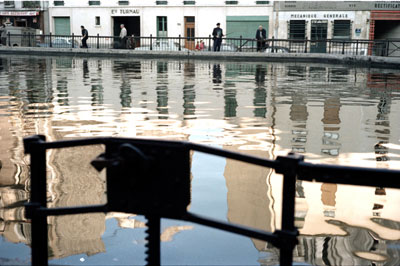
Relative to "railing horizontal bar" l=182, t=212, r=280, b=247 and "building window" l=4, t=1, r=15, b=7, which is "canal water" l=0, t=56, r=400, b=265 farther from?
"building window" l=4, t=1, r=15, b=7

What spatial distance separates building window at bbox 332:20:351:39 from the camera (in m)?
48.5

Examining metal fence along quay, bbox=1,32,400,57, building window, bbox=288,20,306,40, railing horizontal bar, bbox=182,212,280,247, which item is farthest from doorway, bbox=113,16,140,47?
railing horizontal bar, bbox=182,212,280,247

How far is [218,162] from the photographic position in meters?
7.61

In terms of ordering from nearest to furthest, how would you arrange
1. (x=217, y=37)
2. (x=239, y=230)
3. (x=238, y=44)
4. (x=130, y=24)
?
(x=239, y=230) → (x=217, y=37) → (x=238, y=44) → (x=130, y=24)

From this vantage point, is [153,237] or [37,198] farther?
[37,198]

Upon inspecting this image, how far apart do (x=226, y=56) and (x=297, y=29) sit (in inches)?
635

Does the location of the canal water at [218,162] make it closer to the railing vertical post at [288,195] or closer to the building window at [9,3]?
the railing vertical post at [288,195]

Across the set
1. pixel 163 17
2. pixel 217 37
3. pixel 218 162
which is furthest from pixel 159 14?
pixel 218 162

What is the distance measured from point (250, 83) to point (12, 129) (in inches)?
404

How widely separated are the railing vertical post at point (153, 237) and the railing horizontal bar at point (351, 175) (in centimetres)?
82

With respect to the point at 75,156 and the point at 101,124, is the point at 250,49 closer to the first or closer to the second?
the point at 101,124

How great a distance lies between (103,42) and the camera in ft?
138

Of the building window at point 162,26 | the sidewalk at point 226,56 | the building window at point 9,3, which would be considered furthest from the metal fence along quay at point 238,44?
the building window at point 9,3

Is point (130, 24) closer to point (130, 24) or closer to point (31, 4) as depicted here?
point (130, 24)
